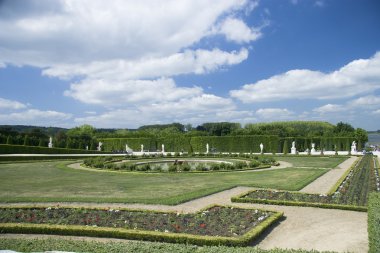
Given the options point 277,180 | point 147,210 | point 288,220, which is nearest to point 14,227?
point 147,210

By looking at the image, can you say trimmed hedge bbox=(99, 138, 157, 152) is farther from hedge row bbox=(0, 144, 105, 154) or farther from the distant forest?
hedge row bbox=(0, 144, 105, 154)

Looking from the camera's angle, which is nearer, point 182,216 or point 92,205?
point 182,216

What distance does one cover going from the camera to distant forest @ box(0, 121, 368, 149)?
50.4 metres

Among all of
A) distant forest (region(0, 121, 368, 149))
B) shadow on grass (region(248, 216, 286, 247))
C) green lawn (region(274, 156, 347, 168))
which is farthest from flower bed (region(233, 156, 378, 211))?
distant forest (region(0, 121, 368, 149))

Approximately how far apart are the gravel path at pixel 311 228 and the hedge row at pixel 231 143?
34151 mm

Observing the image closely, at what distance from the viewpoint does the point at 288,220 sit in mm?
10195

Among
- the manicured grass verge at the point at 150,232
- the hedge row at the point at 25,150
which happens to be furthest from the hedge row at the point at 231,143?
the manicured grass verge at the point at 150,232

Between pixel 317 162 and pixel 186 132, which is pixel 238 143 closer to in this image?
pixel 317 162

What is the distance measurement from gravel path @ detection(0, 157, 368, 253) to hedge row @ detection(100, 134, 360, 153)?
34.2 meters

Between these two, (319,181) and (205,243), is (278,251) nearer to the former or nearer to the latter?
(205,243)

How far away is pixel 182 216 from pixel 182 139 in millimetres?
46897

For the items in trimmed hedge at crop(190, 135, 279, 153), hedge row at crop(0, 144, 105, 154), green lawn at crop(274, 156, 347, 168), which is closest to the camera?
green lawn at crop(274, 156, 347, 168)

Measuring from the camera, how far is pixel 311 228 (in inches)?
365

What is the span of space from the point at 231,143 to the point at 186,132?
25320mm
